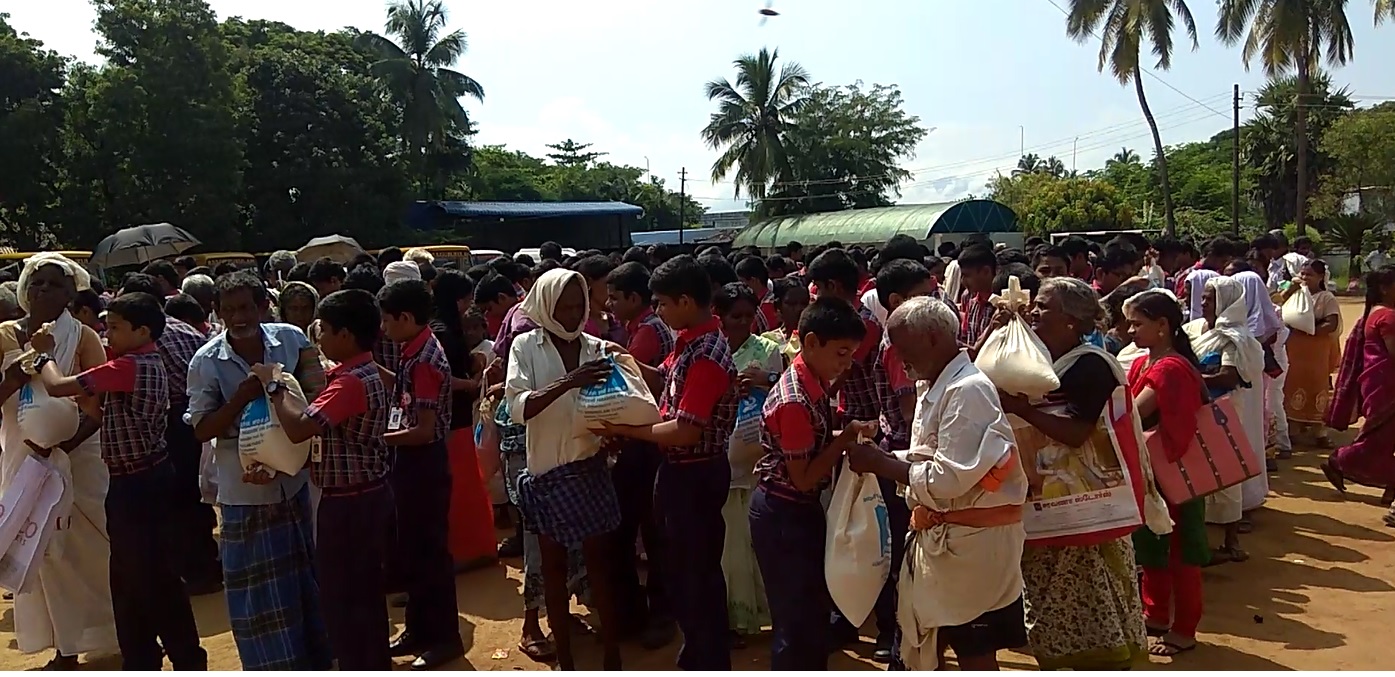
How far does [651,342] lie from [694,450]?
0.95m

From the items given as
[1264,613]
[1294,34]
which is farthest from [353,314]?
[1294,34]

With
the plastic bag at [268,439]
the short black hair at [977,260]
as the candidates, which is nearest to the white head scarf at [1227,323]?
the short black hair at [977,260]

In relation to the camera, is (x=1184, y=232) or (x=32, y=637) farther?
(x=1184, y=232)

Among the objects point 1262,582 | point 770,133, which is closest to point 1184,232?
point 770,133

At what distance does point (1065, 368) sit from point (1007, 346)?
223 mm

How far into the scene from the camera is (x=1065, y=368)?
10.5 ft

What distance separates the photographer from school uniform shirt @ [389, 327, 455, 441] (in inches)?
161

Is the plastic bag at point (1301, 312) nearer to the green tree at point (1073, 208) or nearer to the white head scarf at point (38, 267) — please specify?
the white head scarf at point (38, 267)

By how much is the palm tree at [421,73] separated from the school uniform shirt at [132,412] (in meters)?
32.1

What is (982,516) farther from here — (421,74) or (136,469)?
(421,74)

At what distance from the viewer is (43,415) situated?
4141 millimetres

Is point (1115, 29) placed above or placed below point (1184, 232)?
above

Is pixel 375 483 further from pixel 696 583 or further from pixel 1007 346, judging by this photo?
pixel 1007 346

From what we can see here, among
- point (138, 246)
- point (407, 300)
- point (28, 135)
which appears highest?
point (28, 135)
